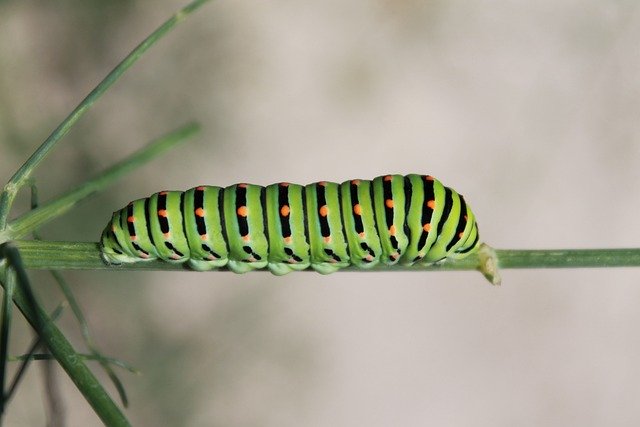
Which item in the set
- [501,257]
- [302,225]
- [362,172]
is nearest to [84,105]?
[302,225]

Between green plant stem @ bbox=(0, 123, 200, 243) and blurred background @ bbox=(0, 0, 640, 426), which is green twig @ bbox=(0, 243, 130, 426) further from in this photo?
blurred background @ bbox=(0, 0, 640, 426)

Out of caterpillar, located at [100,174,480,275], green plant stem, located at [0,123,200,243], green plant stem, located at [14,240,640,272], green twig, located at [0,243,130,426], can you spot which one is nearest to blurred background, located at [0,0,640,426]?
caterpillar, located at [100,174,480,275]


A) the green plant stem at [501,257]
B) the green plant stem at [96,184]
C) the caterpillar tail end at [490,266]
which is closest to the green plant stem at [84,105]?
the green plant stem at [96,184]

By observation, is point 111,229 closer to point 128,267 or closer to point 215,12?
point 128,267

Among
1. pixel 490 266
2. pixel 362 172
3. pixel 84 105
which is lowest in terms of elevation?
pixel 490 266

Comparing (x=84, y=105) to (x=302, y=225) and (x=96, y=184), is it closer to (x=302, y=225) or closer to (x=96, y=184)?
(x=96, y=184)

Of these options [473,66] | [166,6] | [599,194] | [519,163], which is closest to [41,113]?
[166,6]
